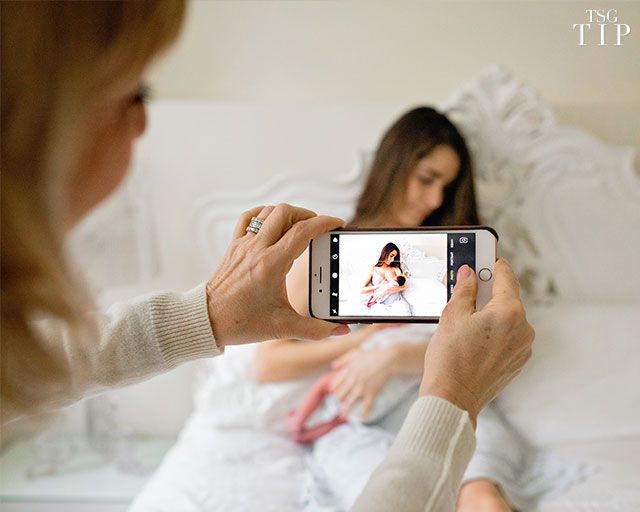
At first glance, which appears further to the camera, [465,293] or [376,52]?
[376,52]

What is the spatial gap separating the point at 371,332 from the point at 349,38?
0.57 metres

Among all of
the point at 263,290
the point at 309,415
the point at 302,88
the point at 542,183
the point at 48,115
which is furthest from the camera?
the point at 302,88

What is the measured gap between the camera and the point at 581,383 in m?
1.09

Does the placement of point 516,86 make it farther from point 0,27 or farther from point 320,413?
point 0,27

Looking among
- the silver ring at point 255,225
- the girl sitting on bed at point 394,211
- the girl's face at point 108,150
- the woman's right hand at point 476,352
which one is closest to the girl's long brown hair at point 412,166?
the girl sitting on bed at point 394,211

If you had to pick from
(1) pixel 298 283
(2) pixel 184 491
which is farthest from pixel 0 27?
(2) pixel 184 491

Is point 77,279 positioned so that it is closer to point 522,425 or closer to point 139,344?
point 139,344

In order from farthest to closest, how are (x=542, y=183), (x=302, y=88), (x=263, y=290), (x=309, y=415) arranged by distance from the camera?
1. (x=302, y=88)
2. (x=542, y=183)
3. (x=309, y=415)
4. (x=263, y=290)

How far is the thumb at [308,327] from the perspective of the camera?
65 centimetres

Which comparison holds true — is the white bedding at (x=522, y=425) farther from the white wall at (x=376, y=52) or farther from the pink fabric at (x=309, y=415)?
the white wall at (x=376, y=52)

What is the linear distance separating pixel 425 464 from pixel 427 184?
0.75m

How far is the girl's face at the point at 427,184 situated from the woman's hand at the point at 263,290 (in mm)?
489

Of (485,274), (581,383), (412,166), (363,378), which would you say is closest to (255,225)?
(485,274)

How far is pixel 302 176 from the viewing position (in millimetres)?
1324
